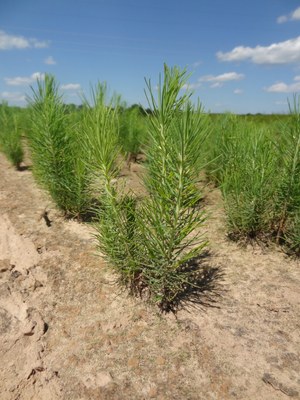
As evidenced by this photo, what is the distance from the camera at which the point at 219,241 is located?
142 inches

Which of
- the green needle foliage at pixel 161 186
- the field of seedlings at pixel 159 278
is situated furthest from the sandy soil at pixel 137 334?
the green needle foliage at pixel 161 186

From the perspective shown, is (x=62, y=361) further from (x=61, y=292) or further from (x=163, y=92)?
(x=163, y=92)

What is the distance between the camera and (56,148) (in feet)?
12.4

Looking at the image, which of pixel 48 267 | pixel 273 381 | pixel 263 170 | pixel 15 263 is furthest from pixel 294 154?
pixel 15 263

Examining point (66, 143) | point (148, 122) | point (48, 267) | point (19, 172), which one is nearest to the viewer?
point (148, 122)

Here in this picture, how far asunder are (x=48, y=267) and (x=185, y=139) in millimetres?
1949

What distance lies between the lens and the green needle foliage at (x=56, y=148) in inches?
145

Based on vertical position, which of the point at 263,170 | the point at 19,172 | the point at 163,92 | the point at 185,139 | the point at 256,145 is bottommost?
the point at 19,172

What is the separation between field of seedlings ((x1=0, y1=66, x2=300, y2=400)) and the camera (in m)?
1.93

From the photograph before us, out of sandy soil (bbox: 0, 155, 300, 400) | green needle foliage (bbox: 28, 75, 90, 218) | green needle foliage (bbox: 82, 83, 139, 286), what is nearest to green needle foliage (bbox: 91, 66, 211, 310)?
green needle foliage (bbox: 82, 83, 139, 286)

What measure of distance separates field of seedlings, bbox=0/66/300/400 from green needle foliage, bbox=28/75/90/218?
0.06 ft

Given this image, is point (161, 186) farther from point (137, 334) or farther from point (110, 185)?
point (137, 334)

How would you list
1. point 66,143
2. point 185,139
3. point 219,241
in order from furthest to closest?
1. point 66,143
2. point 219,241
3. point 185,139

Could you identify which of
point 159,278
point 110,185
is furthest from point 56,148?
point 159,278
